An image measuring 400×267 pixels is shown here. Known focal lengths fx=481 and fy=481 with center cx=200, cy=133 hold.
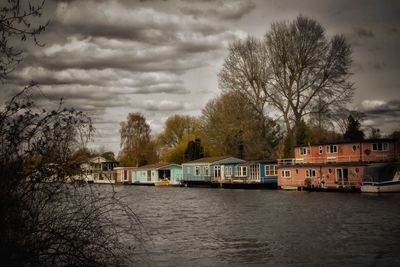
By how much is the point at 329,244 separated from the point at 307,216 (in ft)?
26.5

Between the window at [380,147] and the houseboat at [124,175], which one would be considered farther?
the houseboat at [124,175]

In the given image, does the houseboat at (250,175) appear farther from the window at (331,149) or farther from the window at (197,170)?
the window at (331,149)

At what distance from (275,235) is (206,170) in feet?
147

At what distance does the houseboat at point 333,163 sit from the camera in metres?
41.7

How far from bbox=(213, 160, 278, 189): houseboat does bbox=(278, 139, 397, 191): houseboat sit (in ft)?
10.3

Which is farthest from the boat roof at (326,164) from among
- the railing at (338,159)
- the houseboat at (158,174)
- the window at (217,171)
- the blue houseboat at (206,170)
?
the houseboat at (158,174)

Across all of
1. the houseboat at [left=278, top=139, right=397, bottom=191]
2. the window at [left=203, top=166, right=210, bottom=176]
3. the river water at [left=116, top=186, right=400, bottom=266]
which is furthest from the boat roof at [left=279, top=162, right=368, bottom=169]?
the window at [left=203, top=166, right=210, bottom=176]

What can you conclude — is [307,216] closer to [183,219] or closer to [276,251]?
[183,219]

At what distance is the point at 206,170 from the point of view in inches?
2539

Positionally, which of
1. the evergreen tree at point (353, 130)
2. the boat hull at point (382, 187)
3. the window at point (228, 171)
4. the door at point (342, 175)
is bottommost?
the boat hull at point (382, 187)

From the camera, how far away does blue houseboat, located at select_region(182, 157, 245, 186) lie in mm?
60694

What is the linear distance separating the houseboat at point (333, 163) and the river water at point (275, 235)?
10.8 meters

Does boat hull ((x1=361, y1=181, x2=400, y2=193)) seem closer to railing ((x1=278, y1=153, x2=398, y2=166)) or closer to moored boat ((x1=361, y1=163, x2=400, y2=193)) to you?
moored boat ((x1=361, y1=163, x2=400, y2=193))

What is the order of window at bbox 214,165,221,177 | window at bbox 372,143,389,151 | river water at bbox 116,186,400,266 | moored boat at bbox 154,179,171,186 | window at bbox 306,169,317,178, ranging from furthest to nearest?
moored boat at bbox 154,179,171,186, window at bbox 214,165,221,177, window at bbox 306,169,317,178, window at bbox 372,143,389,151, river water at bbox 116,186,400,266
